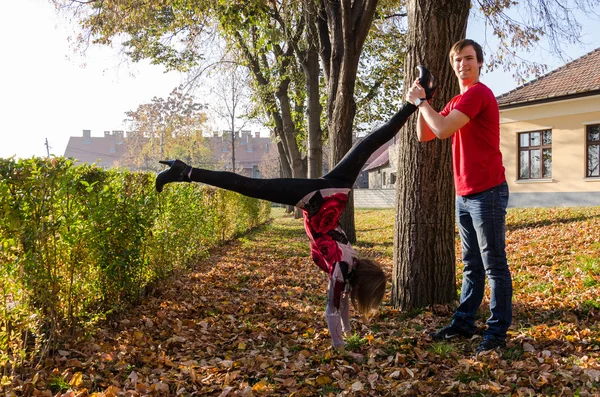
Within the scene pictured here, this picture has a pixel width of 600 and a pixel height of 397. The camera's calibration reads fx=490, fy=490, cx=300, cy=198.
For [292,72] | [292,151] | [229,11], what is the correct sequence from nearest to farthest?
[229,11], [292,72], [292,151]

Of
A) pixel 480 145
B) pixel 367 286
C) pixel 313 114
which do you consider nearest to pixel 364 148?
pixel 480 145

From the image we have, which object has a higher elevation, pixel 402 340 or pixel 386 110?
pixel 386 110

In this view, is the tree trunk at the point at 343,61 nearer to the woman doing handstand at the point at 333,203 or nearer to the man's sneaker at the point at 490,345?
the woman doing handstand at the point at 333,203

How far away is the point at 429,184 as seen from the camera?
5.09m

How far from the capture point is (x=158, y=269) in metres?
7.00

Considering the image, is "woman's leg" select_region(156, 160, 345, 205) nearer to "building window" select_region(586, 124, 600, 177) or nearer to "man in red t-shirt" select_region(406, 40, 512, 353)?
"man in red t-shirt" select_region(406, 40, 512, 353)

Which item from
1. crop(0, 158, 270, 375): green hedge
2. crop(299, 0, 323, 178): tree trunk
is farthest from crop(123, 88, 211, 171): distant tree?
crop(0, 158, 270, 375): green hedge

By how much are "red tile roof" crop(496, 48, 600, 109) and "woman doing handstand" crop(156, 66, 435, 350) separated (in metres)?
18.7

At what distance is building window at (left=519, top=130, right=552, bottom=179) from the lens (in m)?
21.3

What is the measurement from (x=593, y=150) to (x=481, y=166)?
19.5 metres

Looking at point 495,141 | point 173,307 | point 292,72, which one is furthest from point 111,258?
point 292,72

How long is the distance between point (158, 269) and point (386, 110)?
1798cm

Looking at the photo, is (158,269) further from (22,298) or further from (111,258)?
(22,298)

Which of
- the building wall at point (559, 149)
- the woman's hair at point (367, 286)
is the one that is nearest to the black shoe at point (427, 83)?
the woman's hair at point (367, 286)
